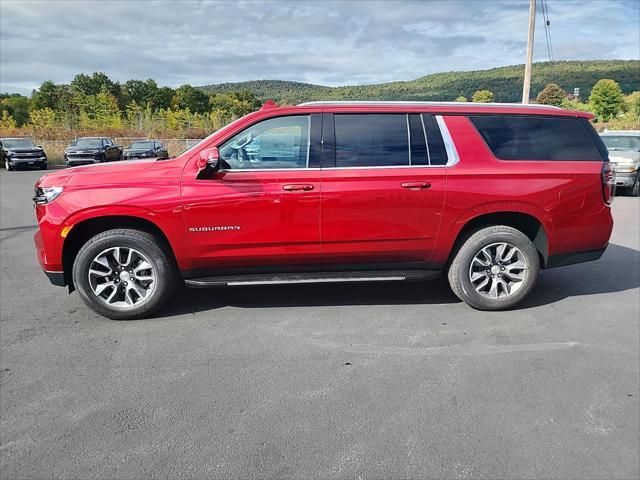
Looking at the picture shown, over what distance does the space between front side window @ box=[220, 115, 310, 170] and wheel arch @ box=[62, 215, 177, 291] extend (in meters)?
0.90

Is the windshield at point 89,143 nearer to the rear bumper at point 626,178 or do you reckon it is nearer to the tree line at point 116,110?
the tree line at point 116,110

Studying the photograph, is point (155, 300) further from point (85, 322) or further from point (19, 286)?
point (19, 286)

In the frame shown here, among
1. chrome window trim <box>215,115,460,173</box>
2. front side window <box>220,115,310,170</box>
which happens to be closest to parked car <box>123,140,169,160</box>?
front side window <box>220,115,310,170</box>

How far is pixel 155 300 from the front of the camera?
160 inches

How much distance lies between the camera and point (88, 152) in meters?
23.5

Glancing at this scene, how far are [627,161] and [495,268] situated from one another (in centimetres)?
1014

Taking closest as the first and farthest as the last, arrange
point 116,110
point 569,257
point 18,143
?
point 569,257
point 18,143
point 116,110

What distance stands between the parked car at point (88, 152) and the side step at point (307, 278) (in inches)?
885

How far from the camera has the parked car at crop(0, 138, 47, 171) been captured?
2308 cm

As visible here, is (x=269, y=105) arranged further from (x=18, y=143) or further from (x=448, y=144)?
(x=18, y=143)

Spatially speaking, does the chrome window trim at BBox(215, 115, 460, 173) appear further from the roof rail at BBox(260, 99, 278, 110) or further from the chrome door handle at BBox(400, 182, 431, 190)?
the roof rail at BBox(260, 99, 278, 110)

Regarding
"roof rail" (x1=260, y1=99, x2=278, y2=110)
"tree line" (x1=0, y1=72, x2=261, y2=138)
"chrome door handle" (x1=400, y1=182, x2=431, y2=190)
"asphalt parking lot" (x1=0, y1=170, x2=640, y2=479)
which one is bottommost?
"asphalt parking lot" (x1=0, y1=170, x2=640, y2=479)

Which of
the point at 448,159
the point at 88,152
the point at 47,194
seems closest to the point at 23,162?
the point at 88,152

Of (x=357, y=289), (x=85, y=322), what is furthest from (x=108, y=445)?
(x=357, y=289)
